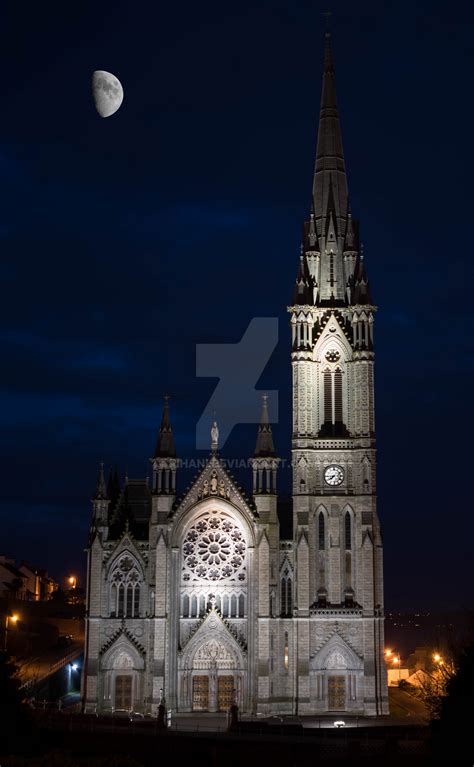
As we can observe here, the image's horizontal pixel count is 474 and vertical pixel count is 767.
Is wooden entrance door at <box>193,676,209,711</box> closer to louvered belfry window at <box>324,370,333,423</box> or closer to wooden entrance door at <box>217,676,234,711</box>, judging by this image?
wooden entrance door at <box>217,676,234,711</box>

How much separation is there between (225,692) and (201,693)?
1.58m

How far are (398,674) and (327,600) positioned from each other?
2731 centimetres

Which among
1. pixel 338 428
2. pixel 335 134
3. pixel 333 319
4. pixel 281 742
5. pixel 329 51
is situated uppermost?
pixel 329 51

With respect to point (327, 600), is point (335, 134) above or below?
above

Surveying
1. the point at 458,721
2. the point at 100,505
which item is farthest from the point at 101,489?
the point at 458,721

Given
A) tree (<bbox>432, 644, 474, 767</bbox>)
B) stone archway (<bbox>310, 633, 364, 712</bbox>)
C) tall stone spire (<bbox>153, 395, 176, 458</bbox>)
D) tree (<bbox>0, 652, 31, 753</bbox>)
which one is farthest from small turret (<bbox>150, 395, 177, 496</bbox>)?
tree (<bbox>432, 644, 474, 767</bbox>)

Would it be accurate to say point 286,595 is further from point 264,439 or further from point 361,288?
point 361,288

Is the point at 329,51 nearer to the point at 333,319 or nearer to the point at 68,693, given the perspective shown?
the point at 333,319

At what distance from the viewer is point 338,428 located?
253 ft

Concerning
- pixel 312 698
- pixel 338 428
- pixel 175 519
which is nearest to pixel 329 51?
pixel 338 428

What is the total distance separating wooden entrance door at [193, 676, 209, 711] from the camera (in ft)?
243

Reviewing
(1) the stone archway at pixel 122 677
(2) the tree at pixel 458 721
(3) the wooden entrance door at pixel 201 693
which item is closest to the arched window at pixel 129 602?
(1) the stone archway at pixel 122 677

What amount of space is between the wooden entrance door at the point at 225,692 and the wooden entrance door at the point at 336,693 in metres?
6.34

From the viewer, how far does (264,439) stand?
7681cm
